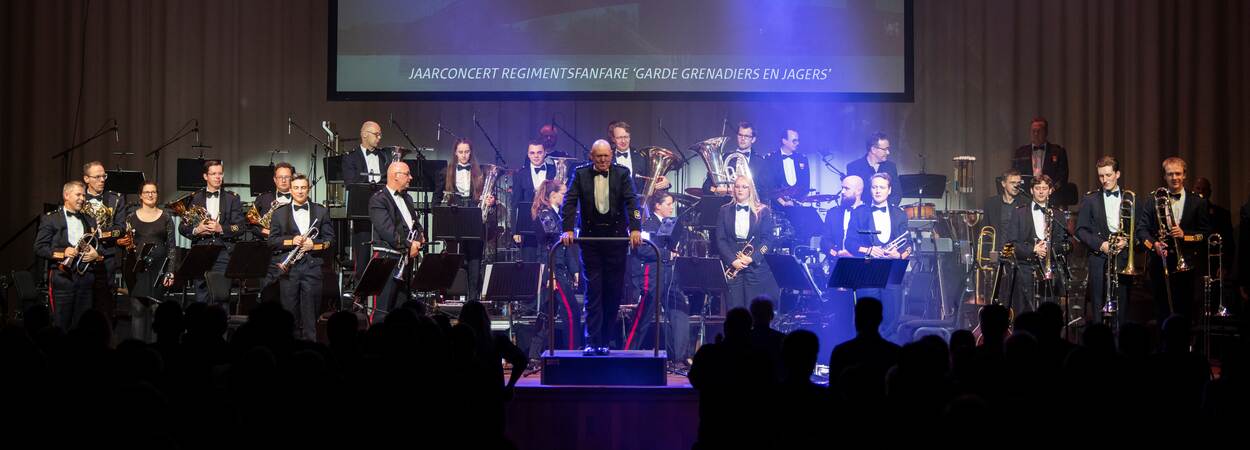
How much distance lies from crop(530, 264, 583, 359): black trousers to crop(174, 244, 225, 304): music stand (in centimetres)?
296

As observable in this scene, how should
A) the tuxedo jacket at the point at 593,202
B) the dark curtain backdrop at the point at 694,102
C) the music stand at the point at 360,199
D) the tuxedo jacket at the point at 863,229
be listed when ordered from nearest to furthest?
the tuxedo jacket at the point at 593,202 → the tuxedo jacket at the point at 863,229 → the music stand at the point at 360,199 → the dark curtain backdrop at the point at 694,102

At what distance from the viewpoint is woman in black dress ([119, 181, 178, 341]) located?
38.4ft

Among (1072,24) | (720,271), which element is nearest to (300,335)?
(720,271)

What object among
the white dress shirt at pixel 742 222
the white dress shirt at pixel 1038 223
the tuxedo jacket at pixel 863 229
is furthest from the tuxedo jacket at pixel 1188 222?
the white dress shirt at pixel 742 222

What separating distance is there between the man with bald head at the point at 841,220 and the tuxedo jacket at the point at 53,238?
22.7ft

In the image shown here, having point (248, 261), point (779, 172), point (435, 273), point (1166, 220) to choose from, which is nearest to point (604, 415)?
point (435, 273)

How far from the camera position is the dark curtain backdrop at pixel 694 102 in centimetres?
1416

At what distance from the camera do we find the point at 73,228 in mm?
11039

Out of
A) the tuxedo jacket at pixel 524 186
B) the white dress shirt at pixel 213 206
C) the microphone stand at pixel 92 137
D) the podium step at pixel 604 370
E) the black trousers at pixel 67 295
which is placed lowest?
the podium step at pixel 604 370

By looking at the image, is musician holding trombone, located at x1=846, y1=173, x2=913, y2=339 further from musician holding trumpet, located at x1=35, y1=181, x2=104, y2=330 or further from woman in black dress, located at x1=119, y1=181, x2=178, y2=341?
musician holding trumpet, located at x1=35, y1=181, x2=104, y2=330

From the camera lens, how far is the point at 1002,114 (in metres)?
14.6

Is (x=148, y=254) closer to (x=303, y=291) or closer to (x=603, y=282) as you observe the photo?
(x=303, y=291)

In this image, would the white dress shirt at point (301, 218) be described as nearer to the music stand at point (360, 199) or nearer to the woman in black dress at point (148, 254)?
the music stand at point (360, 199)

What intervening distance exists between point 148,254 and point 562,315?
4571mm
